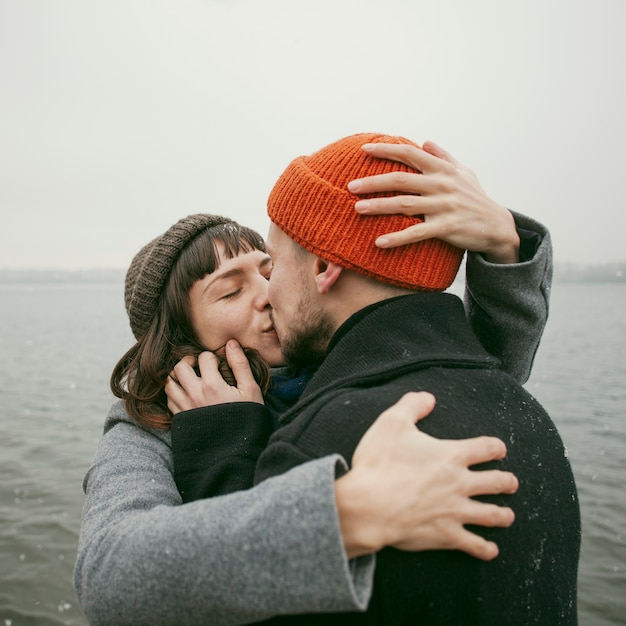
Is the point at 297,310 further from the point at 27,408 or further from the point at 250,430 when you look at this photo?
the point at 27,408

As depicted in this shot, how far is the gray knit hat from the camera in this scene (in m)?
3.55

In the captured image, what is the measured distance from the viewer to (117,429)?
3057mm

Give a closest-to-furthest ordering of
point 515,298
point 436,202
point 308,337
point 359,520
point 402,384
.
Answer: point 359,520
point 402,384
point 436,202
point 308,337
point 515,298

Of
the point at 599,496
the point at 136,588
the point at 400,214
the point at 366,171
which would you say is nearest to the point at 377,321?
the point at 400,214

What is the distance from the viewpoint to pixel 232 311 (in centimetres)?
354

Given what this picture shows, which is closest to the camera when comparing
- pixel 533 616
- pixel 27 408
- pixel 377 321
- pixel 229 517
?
pixel 229 517

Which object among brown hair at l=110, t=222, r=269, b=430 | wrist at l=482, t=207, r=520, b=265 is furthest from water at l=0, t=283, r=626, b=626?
wrist at l=482, t=207, r=520, b=265

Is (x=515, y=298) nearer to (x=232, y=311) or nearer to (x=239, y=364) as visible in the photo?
(x=239, y=364)

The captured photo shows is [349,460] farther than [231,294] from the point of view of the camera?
No

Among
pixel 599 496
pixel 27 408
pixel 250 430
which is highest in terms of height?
pixel 250 430

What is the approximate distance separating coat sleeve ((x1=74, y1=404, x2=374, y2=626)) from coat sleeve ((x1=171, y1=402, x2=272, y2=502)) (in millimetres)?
580

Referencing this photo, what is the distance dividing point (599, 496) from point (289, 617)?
9225 millimetres

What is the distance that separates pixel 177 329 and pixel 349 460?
210 cm

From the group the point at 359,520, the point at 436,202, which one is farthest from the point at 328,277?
the point at 359,520
